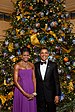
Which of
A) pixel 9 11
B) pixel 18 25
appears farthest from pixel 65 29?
pixel 9 11

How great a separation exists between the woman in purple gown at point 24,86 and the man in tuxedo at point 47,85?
0.37 feet

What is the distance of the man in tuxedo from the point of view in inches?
171

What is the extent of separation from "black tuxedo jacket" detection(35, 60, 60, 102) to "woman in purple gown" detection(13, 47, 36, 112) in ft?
0.38

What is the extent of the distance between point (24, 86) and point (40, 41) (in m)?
2.07

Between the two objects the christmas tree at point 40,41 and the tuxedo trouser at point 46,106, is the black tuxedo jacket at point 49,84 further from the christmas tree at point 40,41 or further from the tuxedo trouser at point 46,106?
the christmas tree at point 40,41

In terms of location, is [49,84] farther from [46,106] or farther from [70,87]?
[70,87]

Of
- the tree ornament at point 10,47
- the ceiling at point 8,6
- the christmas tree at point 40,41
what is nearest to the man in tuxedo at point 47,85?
the christmas tree at point 40,41

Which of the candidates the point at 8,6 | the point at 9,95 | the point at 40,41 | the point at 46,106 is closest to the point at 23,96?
the point at 46,106

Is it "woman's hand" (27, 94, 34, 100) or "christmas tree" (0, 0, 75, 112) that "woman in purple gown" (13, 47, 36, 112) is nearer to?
"woman's hand" (27, 94, 34, 100)

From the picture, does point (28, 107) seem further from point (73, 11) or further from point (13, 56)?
point (73, 11)

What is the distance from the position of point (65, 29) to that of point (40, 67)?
2396mm

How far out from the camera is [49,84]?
14.3 feet

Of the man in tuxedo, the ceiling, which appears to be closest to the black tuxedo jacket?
the man in tuxedo

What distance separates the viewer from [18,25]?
652 centimetres
